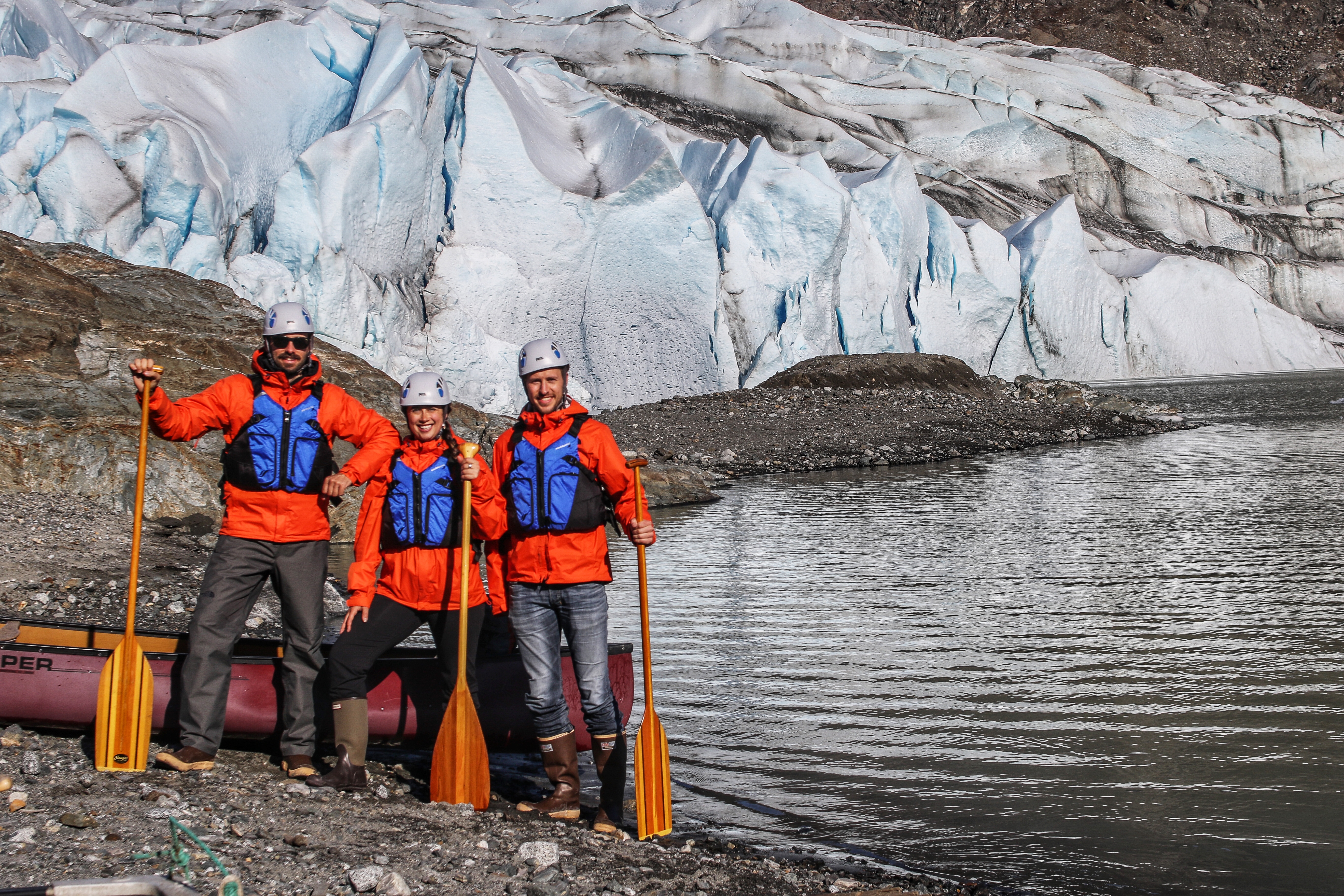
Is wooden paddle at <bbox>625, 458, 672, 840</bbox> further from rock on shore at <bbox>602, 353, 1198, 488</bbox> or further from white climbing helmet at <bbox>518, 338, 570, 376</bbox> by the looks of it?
rock on shore at <bbox>602, 353, 1198, 488</bbox>

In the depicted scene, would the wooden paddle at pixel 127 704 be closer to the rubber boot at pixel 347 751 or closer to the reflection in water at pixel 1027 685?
the rubber boot at pixel 347 751

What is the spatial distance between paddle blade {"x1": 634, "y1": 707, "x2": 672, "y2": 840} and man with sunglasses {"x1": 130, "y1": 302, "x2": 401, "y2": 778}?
4.03ft

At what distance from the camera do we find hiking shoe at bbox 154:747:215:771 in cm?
379

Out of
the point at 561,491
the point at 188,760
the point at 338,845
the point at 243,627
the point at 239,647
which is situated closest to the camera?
the point at 338,845

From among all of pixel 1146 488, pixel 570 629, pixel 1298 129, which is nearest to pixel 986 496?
pixel 1146 488

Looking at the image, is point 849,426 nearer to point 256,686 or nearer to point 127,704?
point 256,686

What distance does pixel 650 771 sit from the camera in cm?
375

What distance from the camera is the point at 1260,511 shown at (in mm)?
11648

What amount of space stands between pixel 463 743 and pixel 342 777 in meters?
0.47

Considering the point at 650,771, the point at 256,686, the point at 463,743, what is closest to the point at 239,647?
the point at 256,686

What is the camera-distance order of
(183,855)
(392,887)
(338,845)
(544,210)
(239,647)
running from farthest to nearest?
(544,210) < (239,647) < (338,845) < (392,887) < (183,855)

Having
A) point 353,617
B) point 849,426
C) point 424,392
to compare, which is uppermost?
point 849,426

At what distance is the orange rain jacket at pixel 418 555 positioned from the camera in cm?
385

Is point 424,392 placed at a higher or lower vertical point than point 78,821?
higher
